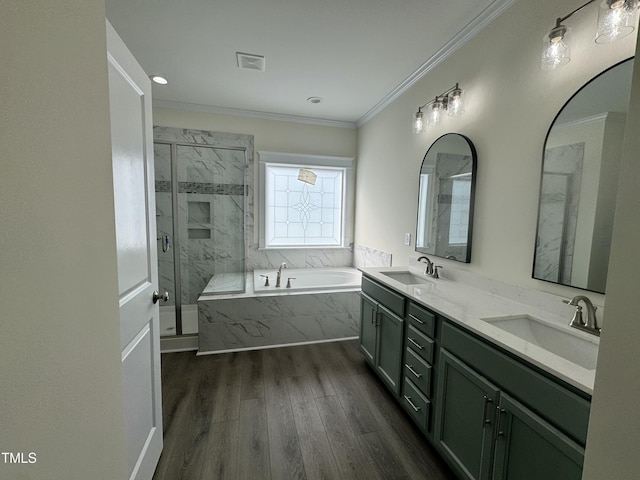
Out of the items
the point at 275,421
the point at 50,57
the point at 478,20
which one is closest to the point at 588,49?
the point at 478,20

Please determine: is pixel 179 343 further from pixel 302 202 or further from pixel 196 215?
pixel 302 202

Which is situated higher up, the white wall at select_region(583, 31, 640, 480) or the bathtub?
the white wall at select_region(583, 31, 640, 480)

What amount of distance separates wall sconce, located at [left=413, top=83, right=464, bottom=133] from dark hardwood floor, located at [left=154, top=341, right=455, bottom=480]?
2238mm

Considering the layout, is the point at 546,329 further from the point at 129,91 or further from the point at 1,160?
the point at 129,91

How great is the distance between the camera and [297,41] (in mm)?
2119

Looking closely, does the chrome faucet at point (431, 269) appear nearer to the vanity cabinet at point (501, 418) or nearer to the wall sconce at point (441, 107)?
the vanity cabinet at point (501, 418)

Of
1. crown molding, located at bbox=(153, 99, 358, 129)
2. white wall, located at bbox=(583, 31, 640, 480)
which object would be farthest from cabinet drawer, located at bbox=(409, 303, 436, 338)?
crown molding, located at bbox=(153, 99, 358, 129)

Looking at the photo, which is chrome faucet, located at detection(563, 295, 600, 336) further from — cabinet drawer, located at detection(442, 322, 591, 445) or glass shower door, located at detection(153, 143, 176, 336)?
glass shower door, located at detection(153, 143, 176, 336)

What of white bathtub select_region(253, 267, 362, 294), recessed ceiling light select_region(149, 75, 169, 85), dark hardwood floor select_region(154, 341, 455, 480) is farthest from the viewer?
white bathtub select_region(253, 267, 362, 294)

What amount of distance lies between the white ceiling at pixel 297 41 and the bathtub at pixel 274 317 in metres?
2.16

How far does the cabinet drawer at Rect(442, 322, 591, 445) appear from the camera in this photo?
890 millimetres

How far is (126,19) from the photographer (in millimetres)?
1927

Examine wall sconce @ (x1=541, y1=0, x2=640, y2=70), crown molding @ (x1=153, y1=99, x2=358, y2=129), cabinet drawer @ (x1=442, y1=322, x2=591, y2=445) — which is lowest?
cabinet drawer @ (x1=442, y1=322, x2=591, y2=445)

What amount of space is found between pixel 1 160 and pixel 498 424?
1.69 meters
